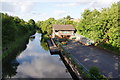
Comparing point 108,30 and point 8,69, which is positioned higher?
point 108,30

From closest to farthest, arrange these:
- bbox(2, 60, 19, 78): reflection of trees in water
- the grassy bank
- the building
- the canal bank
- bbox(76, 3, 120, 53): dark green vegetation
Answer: the canal bank → bbox(2, 60, 19, 78): reflection of trees in water → the grassy bank → bbox(76, 3, 120, 53): dark green vegetation → the building

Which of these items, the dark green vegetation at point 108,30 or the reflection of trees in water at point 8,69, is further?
the dark green vegetation at point 108,30

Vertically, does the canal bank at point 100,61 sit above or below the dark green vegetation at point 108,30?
below

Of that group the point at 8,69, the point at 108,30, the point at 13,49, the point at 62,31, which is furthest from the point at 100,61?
the point at 62,31

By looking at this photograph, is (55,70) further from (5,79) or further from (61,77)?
(5,79)

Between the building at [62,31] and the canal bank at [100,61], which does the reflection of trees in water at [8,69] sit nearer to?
the canal bank at [100,61]

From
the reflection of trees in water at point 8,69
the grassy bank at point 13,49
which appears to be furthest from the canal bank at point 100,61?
the grassy bank at point 13,49

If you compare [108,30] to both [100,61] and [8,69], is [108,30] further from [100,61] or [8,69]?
[8,69]

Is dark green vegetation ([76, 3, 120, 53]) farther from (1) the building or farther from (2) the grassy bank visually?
(2) the grassy bank

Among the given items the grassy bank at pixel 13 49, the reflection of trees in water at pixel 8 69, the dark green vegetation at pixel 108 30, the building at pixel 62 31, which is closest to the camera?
the reflection of trees in water at pixel 8 69

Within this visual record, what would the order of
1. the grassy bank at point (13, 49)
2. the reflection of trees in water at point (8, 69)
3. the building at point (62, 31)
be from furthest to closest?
the building at point (62, 31)
the grassy bank at point (13, 49)
the reflection of trees in water at point (8, 69)

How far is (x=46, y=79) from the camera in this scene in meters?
13.2

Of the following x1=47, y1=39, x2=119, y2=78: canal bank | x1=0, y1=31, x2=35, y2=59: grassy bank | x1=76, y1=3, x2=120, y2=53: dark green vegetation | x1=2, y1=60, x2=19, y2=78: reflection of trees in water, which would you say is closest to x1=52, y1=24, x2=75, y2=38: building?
x1=0, y1=31, x2=35, y2=59: grassy bank

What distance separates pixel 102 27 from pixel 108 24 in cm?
168
